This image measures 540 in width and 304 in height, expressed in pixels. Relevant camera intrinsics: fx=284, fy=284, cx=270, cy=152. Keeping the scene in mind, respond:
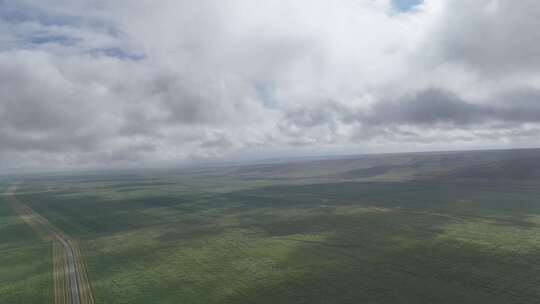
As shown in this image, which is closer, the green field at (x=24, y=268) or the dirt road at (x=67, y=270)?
the dirt road at (x=67, y=270)

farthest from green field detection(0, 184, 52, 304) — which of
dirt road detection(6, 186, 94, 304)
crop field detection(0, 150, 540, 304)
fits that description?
dirt road detection(6, 186, 94, 304)

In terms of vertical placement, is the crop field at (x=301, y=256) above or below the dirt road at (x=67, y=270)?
below

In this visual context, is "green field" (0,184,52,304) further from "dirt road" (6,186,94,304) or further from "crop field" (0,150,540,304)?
"dirt road" (6,186,94,304)

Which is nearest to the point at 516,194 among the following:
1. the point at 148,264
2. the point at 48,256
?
the point at 148,264

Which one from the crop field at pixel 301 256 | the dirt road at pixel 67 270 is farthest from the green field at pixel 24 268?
the dirt road at pixel 67 270

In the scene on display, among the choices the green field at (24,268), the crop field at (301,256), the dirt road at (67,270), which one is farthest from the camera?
the green field at (24,268)

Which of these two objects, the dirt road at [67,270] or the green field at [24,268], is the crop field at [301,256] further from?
the dirt road at [67,270]

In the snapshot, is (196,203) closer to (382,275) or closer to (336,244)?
(336,244)

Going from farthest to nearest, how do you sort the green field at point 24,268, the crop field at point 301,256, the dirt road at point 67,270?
the green field at point 24,268 < the dirt road at point 67,270 < the crop field at point 301,256

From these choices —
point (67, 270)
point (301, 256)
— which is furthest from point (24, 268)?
point (301, 256)

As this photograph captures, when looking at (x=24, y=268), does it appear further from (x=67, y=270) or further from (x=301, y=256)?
(x=301, y=256)
